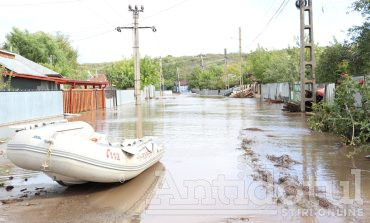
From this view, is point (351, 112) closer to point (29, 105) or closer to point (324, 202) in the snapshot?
point (324, 202)

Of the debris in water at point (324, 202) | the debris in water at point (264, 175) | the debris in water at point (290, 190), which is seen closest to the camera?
the debris in water at point (324, 202)

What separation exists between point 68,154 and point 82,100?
28.4 meters

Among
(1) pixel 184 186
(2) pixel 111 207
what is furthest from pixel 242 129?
(2) pixel 111 207

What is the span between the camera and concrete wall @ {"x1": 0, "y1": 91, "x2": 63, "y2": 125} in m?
21.0

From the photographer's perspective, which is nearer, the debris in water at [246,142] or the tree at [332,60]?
the debris in water at [246,142]

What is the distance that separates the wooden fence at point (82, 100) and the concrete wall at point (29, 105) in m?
2.23

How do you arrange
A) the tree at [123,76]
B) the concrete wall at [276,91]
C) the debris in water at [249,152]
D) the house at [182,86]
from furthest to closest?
1. the house at [182,86]
2. the tree at [123,76]
3. the concrete wall at [276,91]
4. the debris in water at [249,152]

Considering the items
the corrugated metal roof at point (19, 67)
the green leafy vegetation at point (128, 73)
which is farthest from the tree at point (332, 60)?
the green leafy vegetation at point (128, 73)

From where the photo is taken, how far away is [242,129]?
18.5 m

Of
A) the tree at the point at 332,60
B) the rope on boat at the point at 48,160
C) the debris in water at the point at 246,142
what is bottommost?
the debris in water at the point at 246,142

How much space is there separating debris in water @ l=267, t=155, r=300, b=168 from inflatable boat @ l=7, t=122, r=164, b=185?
3840 millimetres

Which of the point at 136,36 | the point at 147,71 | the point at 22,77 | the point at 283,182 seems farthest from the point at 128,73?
the point at 283,182

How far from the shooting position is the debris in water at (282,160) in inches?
415

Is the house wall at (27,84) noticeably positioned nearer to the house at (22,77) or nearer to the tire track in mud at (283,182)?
the house at (22,77)
